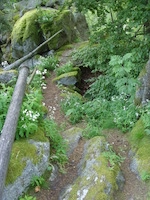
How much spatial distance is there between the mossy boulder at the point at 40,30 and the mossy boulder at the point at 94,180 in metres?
10.7

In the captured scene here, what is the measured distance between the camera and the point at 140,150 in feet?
19.0

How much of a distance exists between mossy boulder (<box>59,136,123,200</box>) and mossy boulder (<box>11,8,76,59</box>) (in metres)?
10.7

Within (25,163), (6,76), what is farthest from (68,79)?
(25,163)

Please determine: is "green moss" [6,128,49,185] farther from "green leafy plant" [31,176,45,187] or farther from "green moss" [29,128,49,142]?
"green leafy plant" [31,176,45,187]

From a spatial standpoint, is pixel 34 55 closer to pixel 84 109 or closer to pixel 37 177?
pixel 84 109

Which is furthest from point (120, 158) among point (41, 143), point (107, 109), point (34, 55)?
point (34, 55)

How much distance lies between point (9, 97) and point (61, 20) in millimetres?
10250

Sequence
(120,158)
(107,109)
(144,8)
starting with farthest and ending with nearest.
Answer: (107,109)
(144,8)
(120,158)

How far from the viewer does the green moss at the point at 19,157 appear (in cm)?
462

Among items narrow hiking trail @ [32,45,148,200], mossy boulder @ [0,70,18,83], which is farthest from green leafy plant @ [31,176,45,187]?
mossy boulder @ [0,70,18,83]

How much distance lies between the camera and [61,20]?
15.1 m

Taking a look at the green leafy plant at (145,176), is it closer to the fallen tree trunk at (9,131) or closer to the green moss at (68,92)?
the fallen tree trunk at (9,131)

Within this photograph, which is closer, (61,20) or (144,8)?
(144,8)

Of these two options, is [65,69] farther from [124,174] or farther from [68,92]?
[124,174]
